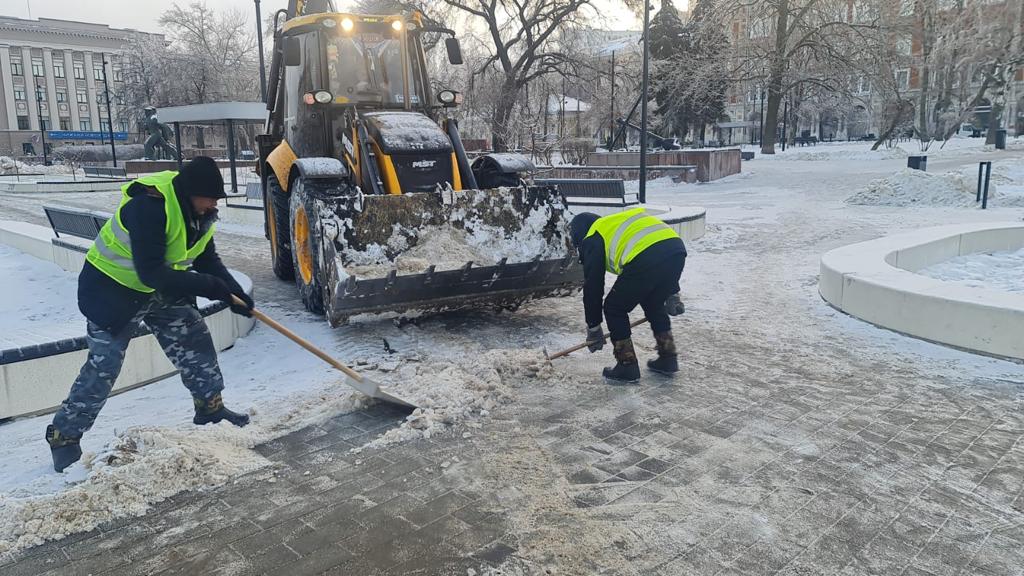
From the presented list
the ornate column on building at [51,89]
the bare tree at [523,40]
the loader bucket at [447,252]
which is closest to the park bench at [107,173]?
the bare tree at [523,40]

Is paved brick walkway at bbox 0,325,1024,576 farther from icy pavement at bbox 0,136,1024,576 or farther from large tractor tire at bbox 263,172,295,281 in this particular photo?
large tractor tire at bbox 263,172,295,281

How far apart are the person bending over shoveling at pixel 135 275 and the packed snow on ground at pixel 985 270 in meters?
7.58

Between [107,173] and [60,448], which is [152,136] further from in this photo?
[60,448]

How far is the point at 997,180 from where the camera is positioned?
18.0m

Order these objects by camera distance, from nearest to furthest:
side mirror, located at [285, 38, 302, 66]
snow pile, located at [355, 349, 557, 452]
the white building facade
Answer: snow pile, located at [355, 349, 557, 452]
side mirror, located at [285, 38, 302, 66]
the white building facade

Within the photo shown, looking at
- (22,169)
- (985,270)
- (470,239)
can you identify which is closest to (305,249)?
(470,239)

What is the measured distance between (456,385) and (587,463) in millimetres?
1317

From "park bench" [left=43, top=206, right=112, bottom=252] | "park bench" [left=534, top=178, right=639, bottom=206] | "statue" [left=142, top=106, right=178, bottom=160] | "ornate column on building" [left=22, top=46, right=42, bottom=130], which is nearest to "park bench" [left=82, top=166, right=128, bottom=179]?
"statue" [left=142, top=106, right=178, bottom=160]

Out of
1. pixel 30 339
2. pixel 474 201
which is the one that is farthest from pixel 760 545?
pixel 30 339

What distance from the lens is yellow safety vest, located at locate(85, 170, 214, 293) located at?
3.79 metres

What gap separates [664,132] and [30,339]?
46437 millimetres

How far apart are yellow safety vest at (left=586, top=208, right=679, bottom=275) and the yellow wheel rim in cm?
296

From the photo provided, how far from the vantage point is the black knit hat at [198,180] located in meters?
3.80

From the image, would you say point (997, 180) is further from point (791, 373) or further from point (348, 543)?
point (348, 543)
